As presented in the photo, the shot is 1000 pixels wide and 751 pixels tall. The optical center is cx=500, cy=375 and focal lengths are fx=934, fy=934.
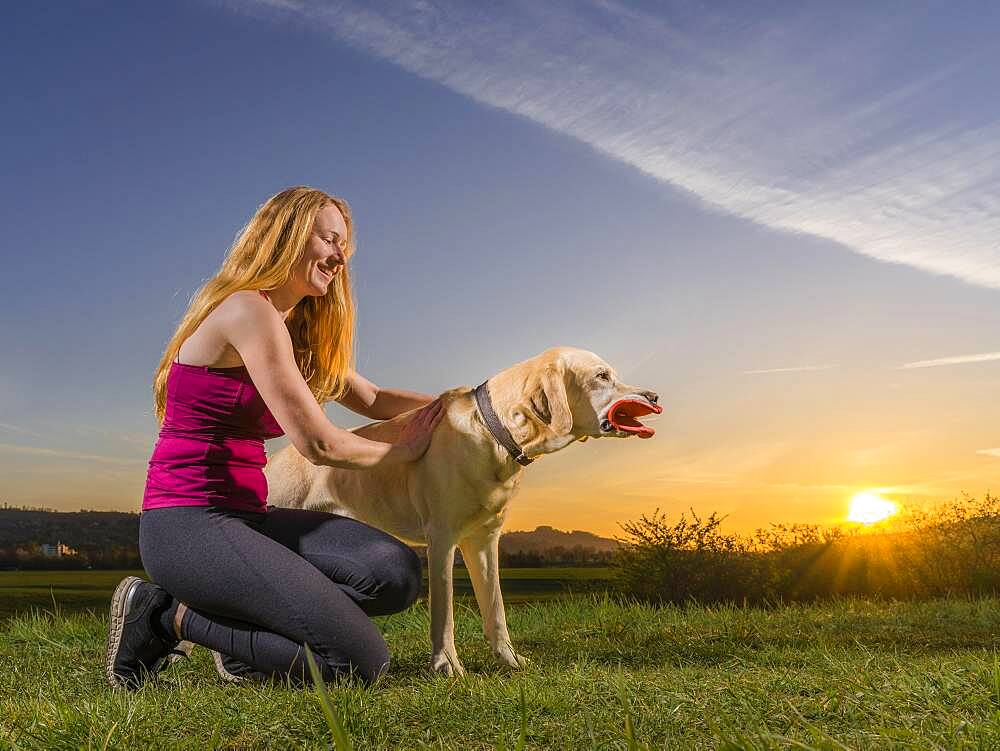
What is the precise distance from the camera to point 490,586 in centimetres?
438

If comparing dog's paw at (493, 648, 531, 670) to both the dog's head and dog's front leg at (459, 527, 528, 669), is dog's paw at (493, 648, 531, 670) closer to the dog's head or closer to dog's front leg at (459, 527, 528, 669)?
dog's front leg at (459, 527, 528, 669)

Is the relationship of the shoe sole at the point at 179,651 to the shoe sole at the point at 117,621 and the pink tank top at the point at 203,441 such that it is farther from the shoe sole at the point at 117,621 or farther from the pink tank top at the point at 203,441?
the pink tank top at the point at 203,441

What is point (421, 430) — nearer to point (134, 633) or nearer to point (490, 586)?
point (490, 586)

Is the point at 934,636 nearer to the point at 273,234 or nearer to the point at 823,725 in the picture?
the point at 823,725

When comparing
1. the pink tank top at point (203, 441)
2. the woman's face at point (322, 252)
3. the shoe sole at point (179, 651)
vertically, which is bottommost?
the shoe sole at point (179, 651)

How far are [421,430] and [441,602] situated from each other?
2.48 feet

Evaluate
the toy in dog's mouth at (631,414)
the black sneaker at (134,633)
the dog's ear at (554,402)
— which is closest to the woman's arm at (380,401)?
the dog's ear at (554,402)

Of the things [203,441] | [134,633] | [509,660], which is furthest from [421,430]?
[134,633]

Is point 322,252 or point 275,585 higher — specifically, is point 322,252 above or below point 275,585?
above

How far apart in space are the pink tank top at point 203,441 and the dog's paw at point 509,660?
1401 millimetres

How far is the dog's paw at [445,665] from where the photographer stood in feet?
Answer: 13.2

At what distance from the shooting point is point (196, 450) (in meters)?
3.73

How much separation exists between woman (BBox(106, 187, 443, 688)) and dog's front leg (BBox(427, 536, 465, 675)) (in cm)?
10

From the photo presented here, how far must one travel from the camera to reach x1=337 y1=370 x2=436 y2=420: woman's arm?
15.3 ft
